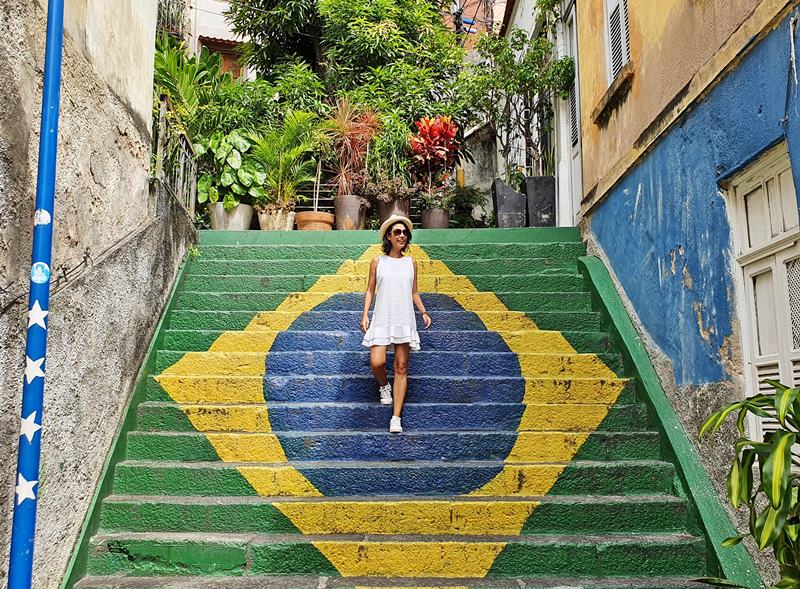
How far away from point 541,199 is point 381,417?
4238mm

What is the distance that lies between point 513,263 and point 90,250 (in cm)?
355

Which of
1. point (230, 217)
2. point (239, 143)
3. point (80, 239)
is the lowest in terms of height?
point (80, 239)

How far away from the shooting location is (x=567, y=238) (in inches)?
248

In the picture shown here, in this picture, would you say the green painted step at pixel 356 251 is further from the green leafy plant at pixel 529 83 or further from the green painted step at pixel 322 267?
the green leafy plant at pixel 529 83

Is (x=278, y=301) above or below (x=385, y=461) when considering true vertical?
above

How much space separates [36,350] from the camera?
1.88 metres

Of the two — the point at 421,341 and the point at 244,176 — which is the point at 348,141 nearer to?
the point at 244,176

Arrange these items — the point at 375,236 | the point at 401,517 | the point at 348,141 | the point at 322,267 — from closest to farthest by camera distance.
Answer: the point at 401,517 < the point at 322,267 < the point at 375,236 < the point at 348,141

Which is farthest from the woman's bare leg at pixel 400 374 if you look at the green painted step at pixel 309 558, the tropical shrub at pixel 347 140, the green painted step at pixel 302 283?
the tropical shrub at pixel 347 140

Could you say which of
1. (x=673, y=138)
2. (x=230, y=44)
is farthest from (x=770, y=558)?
(x=230, y=44)

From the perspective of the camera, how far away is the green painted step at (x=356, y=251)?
5.90 m

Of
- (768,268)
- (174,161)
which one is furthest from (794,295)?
(174,161)

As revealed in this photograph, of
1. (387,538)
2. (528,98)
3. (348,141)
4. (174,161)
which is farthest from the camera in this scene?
(528,98)

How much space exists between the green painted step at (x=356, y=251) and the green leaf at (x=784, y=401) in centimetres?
396
